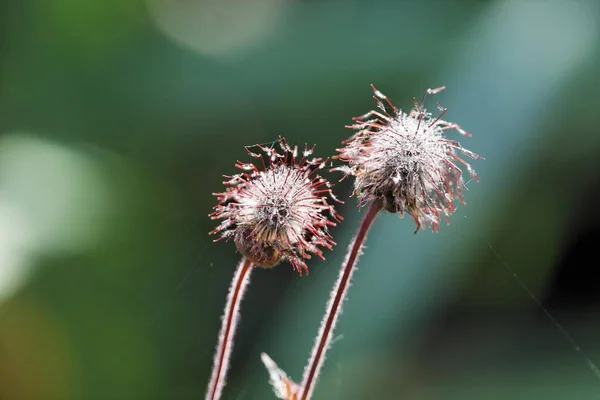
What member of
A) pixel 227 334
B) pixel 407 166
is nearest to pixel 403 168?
pixel 407 166

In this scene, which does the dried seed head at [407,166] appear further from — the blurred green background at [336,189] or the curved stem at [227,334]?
the blurred green background at [336,189]

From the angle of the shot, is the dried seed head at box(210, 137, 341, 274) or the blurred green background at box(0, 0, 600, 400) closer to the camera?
the dried seed head at box(210, 137, 341, 274)

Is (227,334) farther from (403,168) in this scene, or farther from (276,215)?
(403,168)

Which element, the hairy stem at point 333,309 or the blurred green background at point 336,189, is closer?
the hairy stem at point 333,309

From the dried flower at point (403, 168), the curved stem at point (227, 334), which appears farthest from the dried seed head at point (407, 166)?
the curved stem at point (227, 334)

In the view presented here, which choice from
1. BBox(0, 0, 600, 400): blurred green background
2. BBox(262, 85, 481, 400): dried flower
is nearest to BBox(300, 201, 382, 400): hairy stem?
BBox(262, 85, 481, 400): dried flower

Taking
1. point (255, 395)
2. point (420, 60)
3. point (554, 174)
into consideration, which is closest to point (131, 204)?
point (255, 395)

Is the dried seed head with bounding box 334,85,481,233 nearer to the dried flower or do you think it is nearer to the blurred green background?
the dried flower
